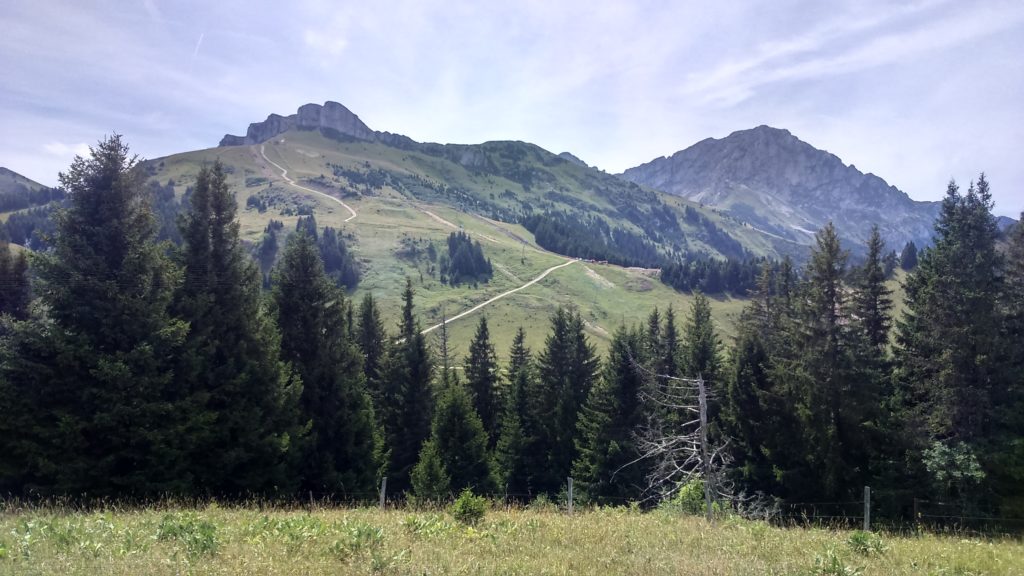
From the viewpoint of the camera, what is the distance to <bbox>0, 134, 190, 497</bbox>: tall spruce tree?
18.8 m

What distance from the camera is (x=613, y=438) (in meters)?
40.1

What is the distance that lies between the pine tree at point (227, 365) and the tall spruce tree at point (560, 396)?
2481cm

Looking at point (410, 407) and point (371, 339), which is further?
point (371, 339)

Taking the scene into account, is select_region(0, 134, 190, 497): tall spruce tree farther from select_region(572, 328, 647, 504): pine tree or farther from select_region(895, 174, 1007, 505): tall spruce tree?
select_region(895, 174, 1007, 505): tall spruce tree

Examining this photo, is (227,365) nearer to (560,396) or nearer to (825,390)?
(560,396)

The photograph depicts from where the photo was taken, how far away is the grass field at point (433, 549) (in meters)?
8.30

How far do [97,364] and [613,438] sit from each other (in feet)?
103

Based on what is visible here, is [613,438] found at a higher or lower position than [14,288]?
lower

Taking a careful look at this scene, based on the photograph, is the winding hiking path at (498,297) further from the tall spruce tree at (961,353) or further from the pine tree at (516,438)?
the tall spruce tree at (961,353)

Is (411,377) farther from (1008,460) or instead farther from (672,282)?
(672,282)

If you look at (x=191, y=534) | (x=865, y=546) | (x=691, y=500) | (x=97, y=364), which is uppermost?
(x=97, y=364)

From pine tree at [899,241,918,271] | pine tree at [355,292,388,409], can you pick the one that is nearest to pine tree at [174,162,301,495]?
pine tree at [355,292,388,409]

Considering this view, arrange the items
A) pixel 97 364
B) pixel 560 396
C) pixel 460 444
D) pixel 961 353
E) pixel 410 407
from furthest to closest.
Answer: pixel 560 396 → pixel 410 407 → pixel 460 444 → pixel 961 353 → pixel 97 364

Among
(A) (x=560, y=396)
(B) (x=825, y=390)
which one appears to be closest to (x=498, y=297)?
(A) (x=560, y=396)
